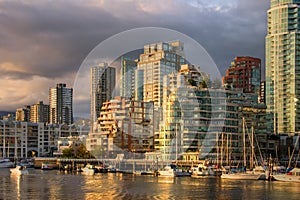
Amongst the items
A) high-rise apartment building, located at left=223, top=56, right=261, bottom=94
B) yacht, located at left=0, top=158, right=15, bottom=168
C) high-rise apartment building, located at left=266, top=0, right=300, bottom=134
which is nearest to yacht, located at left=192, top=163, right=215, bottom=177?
high-rise apartment building, located at left=266, top=0, right=300, bottom=134

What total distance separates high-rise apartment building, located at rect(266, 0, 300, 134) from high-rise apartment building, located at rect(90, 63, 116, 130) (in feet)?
120

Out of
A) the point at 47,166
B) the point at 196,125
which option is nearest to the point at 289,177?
the point at 196,125

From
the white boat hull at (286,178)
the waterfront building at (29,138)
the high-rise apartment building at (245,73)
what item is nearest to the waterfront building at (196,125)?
the white boat hull at (286,178)

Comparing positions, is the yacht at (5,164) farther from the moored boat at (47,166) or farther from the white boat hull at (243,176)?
the white boat hull at (243,176)

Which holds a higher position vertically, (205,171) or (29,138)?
(29,138)

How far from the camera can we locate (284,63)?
117 metres

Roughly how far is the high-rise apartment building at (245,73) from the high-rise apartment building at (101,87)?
113 ft

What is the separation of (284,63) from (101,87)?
142 feet

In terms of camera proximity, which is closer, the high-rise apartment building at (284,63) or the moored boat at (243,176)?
the moored boat at (243,176)

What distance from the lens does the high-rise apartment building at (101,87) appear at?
120594 mm

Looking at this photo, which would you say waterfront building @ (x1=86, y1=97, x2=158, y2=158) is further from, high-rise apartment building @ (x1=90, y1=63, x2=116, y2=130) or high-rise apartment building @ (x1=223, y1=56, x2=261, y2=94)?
high-rise apartment building @ (x1=223, y1=56, x2=261, y2=94)

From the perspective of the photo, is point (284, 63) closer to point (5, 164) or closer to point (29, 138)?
point (5, 164)

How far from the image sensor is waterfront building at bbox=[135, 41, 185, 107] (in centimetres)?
12862

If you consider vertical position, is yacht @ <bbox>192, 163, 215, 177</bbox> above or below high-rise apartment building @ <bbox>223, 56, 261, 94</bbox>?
below
